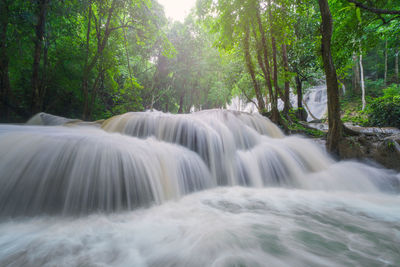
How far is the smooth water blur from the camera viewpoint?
1.37 m

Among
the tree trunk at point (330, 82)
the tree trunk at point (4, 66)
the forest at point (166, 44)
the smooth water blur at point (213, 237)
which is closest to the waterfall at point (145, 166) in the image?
the smooth water blur at point (213, 237)

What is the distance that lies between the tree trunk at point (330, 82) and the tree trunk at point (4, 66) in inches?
371

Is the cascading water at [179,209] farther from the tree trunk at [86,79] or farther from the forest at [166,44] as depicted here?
the tree trunk at [86,79]

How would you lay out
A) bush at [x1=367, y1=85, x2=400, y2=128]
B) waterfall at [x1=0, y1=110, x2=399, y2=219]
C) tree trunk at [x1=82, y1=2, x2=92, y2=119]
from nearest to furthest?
1. waterfall at [x1=0, y1=110, x2=399, y2=219]
2. bush at [x1=367, y1=85, x2=400, y2=128]
3. tree trunk at [x1=82, y1=2, x2=92, y2=119]

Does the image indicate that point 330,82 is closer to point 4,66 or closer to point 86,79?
point 86,79

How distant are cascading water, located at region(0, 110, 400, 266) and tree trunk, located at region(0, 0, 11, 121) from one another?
18.5ft

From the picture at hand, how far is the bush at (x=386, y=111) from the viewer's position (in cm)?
734

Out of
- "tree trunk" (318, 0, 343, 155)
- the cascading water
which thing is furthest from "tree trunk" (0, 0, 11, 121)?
"tree trunk" (318, 0, 343, 155)

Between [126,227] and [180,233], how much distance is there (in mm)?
639

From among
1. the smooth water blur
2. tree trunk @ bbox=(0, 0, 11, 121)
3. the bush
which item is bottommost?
the smooth water blur

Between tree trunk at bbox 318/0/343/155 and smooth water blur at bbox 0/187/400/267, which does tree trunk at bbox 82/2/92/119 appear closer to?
smooth water blur at bbox 0/187/400/267

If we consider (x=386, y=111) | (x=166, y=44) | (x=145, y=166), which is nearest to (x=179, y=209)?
(x=145, y=166)

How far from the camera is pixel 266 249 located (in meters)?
1.52

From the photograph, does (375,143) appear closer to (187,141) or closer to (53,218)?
(187,141)
